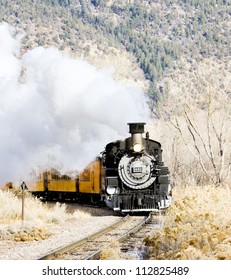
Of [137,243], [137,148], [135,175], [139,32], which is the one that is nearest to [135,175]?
[135,175]

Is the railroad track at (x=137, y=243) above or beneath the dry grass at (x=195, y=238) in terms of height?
beneath

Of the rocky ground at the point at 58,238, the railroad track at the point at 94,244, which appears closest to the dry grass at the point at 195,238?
the railroad track at the point at 94,244

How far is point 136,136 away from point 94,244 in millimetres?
6812

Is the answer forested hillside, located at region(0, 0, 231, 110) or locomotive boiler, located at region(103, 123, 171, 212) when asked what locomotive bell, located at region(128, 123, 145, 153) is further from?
forested hillside, located at region(0, 0, 231, 110)

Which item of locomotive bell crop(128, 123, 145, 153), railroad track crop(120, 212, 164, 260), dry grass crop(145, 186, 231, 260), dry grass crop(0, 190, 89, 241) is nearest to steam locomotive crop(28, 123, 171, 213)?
locomotive bell crop(128, 123, 145, 153)

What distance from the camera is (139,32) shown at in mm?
110812

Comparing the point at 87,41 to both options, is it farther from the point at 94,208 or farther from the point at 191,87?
the point at 94,208

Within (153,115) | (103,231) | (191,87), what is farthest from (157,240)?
(191,87)

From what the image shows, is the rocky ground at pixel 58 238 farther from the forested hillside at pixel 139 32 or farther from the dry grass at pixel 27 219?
the forested hillside at pixel 139 32

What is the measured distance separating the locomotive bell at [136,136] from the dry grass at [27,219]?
3.24m

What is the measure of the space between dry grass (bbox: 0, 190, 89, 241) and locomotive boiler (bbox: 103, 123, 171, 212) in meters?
2.00

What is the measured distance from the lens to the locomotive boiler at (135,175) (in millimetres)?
21578

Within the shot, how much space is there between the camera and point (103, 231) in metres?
18.0

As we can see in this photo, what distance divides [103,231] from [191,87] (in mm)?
70550
